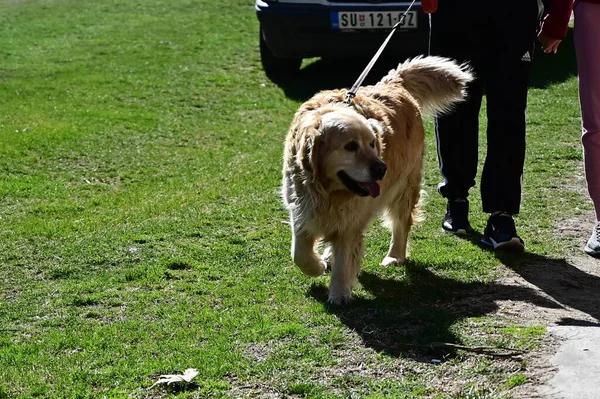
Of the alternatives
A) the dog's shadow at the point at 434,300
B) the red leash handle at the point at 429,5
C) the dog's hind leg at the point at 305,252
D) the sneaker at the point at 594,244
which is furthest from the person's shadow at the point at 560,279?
the red leash handle at the point at 429,5

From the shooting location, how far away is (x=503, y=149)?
5.95 metres

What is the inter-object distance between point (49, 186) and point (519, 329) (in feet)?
15.2

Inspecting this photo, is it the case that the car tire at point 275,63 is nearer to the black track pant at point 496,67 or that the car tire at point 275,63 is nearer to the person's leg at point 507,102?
the black track pant at point 496,67

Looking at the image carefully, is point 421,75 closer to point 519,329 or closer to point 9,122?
point 519,329

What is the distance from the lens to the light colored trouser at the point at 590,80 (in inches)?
220

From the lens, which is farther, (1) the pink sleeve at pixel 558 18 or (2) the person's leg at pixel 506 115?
(2) the person's leg at pixel 506 115

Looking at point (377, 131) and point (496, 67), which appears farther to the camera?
point (496, 67)

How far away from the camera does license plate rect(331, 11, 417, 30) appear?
32.3 feet

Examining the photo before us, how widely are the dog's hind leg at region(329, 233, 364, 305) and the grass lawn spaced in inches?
4.2

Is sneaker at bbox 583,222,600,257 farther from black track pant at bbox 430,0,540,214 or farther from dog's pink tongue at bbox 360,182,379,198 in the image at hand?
dog's pink tongue at bbox 360,182,379,198

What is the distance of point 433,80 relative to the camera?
5.96m

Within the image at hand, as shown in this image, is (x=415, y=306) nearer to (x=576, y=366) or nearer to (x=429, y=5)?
(x=576, y=366)

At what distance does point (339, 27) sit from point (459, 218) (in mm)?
4113

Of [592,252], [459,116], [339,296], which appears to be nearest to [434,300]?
[339,296]
